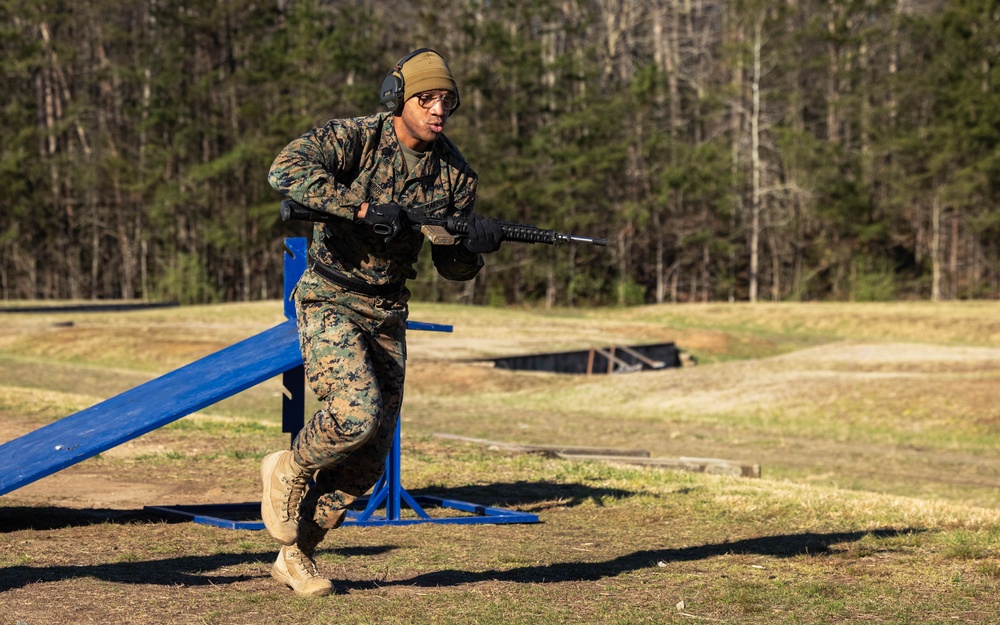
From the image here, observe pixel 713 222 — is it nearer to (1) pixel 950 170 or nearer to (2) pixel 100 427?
(1) pixel 950 170

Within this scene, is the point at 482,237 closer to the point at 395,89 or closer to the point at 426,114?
the point at 426,114

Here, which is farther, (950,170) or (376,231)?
(950,170)

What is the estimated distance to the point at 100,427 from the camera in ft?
22.2

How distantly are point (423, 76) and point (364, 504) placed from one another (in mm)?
4500

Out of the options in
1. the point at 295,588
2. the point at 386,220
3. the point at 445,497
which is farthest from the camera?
the point at 445,497

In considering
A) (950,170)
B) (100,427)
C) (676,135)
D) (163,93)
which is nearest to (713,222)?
(676,135)

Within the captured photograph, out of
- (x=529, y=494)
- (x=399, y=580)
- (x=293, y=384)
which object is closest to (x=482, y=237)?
(x=399, y=580)

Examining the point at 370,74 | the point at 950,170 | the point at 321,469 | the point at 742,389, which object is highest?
the point at 370,74

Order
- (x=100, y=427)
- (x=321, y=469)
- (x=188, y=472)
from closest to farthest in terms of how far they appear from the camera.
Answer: (x=321, y=469) < (x=100, y=427) < (x=188, y=472)

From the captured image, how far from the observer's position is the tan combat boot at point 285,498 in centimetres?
581

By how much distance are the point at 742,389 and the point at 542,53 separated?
40750 millimetres

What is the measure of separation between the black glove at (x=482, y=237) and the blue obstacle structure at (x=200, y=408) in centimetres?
194

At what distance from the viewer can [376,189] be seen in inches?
229

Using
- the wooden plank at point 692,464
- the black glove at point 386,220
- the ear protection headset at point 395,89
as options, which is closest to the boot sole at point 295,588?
the black glove at point 386,220
